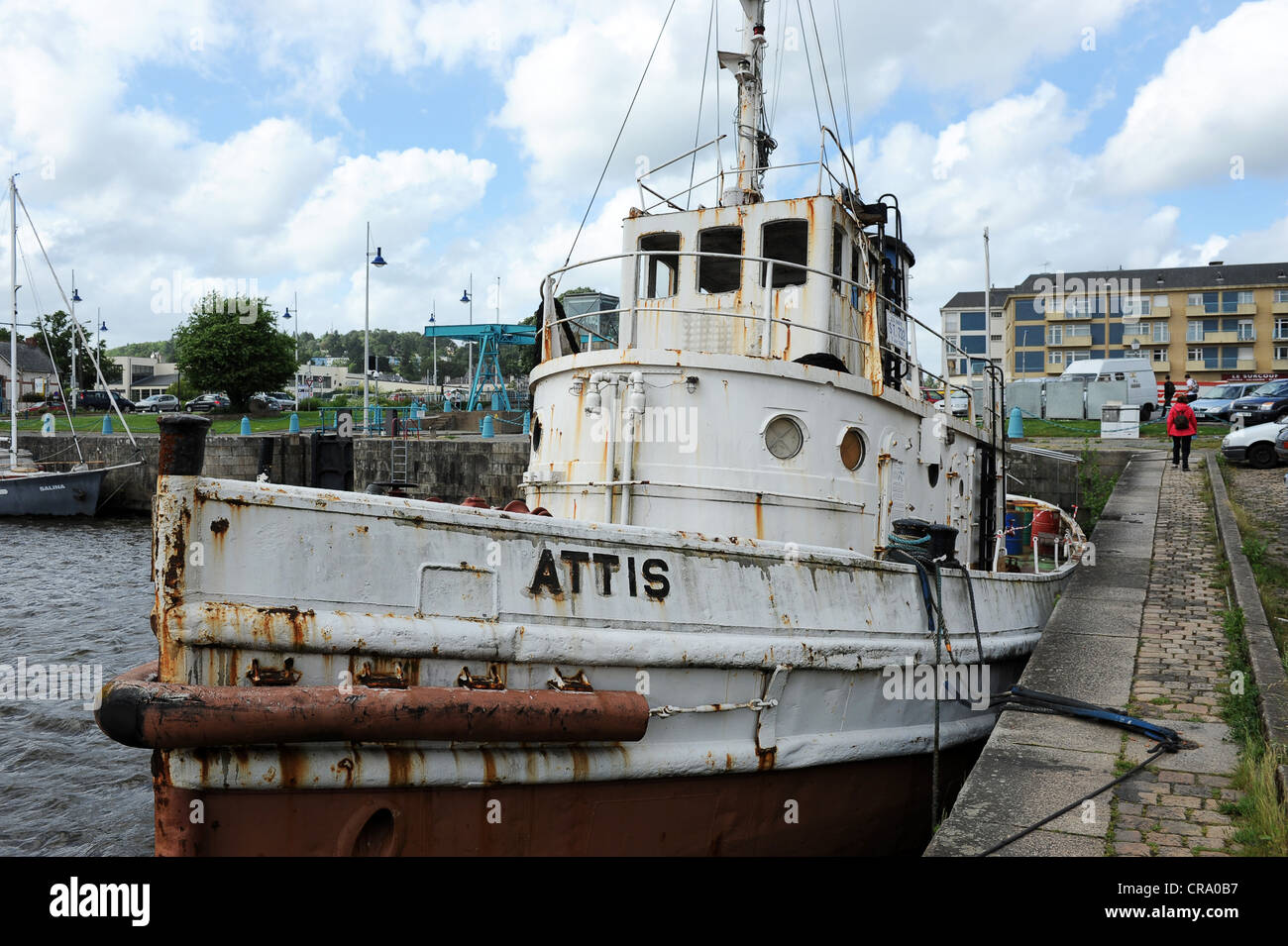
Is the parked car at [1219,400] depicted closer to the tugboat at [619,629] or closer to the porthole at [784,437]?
the tugboat at [619,629]

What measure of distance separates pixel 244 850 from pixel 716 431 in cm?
373

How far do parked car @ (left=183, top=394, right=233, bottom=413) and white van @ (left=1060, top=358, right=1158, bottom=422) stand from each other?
128ft

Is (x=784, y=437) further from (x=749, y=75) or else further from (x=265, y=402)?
(x=265, y=402)

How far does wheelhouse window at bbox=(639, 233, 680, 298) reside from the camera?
8352mm

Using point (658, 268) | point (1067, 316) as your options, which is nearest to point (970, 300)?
point (1067, 316)

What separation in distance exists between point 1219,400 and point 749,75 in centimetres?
2843

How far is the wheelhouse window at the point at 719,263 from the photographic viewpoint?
8031mm

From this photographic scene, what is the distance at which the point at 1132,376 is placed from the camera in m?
30.7

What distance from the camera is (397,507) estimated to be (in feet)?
13.5

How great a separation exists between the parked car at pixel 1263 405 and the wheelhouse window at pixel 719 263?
690 inches

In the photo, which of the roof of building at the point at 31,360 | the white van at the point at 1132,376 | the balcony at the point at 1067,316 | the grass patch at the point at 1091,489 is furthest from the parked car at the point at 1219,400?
the roof of building at the point at 31,360
